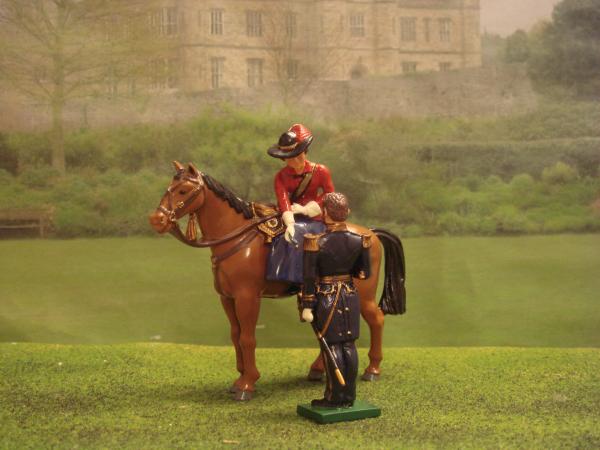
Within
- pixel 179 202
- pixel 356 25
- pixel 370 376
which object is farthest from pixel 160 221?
pixel 356 25

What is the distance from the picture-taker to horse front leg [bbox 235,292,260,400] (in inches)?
183

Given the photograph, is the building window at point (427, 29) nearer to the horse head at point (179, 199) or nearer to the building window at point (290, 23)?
the building window at point (290, 23)

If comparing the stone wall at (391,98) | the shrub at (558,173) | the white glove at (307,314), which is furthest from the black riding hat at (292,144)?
Result: the shrub at (558,173)

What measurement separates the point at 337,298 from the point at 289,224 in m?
0.51

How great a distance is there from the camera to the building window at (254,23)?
6.48 metres

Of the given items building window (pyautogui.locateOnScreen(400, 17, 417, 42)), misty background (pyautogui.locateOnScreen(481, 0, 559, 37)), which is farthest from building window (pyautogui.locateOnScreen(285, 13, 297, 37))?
misty background (pyautogui.locateOnScreen(481, 0, 559, 37))

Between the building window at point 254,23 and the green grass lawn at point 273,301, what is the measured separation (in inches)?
66.6

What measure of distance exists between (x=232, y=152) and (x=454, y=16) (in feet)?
6.66

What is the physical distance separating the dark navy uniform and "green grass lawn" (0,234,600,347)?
2061mm

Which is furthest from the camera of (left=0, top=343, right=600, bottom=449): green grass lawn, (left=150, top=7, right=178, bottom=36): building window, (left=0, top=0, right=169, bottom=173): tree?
(left=150, top=7, right=178, bottom=36): building window

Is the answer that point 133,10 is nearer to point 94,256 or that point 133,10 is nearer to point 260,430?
point 94,256

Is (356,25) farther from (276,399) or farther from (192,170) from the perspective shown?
(276,399)

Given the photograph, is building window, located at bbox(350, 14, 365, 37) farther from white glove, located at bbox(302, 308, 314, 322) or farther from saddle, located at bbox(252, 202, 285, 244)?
white glove, located at bbox(302, 308, 314, 322)

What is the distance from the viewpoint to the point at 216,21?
6473mm
